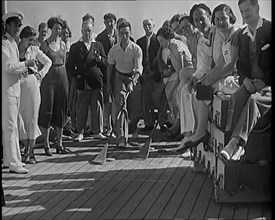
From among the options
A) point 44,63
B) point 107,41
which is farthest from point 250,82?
point 44,63

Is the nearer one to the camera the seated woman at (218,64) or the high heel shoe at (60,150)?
the seated woman at (218,64)

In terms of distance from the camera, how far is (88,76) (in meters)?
4.18

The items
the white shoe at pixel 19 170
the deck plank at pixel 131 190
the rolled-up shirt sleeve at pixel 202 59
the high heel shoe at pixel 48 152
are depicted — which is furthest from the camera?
the high heel shoe at pixel 48 152

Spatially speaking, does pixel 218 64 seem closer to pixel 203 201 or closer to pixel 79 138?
pixel 203 201

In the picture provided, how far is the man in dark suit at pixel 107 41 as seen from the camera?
3.20 metres

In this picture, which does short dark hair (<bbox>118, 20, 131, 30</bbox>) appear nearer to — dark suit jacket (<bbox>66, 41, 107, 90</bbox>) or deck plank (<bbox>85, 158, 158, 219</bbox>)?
dark suit jacket (<bbox>66, 41, 107, 90</bbox>)

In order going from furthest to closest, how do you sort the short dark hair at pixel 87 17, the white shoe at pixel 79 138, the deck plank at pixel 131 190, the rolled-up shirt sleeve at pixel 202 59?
the white shoe at pixel 79 138 → the rolled-up shirt sleeve at pixel 202 59 → the deck plank at pixel 131 190 → the short dark hair at pixel 87 17

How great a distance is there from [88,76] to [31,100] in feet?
1.81

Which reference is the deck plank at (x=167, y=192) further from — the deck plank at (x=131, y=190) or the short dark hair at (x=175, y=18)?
the short dark hair at (x=175, y=18)

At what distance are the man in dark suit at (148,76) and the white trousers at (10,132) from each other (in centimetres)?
84

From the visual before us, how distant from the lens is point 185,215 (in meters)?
3.20

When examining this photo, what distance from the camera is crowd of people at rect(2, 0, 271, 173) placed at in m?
3.16

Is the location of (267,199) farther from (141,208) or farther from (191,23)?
(191,23)

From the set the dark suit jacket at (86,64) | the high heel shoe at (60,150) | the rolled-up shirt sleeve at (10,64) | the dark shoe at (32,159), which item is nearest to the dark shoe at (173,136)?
the dark suit jacket at (86,64)
